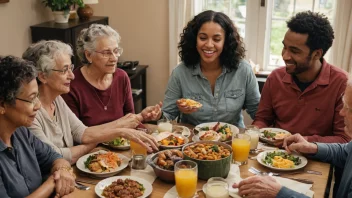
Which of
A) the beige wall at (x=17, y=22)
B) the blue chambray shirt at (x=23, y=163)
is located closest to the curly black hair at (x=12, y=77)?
the blue chambray shirt at (x=23, y=163)

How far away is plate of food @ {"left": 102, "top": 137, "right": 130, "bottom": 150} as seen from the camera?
212 cm

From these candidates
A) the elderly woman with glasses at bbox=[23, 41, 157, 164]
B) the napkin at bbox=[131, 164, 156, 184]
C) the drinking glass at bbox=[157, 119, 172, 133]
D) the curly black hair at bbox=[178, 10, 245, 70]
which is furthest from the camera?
the curly black hair at bbox=[178, 10, 245, 70]

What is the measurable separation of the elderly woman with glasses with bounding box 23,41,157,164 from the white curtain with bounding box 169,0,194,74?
199 cm

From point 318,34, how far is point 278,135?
681mm

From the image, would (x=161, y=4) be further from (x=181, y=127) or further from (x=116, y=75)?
(x=181, y=127)

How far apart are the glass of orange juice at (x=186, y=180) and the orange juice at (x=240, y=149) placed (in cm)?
36

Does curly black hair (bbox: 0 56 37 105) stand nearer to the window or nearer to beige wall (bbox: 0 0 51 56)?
beige wall (bbox: 0 0 51 56)

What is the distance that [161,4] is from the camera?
4.15 meters

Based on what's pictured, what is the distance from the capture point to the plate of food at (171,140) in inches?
83.0

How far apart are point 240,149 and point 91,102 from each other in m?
1.13

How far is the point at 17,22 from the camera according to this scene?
359 cm

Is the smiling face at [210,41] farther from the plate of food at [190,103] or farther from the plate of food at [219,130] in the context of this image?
the plate of food at [219,130]

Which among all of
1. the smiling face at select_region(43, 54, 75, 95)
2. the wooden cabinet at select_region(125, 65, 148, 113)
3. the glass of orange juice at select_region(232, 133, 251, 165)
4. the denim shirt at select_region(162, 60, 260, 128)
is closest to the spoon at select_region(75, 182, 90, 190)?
the smiling face at select_region(43, 54, 75, 95)

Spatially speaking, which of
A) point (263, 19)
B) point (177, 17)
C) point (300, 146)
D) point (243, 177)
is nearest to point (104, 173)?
point (243, 177)
